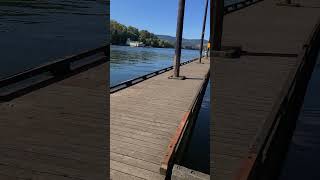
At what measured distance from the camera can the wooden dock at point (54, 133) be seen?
222 inches

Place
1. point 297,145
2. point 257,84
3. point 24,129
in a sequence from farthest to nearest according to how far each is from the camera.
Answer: point 257,84 < point 24,129 < point 297,145

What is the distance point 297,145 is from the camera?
674cm

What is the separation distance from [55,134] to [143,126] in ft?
6.89

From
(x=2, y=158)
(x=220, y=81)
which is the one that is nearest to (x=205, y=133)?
(x=220, y=81)

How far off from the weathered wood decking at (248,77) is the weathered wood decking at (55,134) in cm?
204

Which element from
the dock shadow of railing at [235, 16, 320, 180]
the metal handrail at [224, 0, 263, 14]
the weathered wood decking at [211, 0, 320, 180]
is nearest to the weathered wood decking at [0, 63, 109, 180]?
the weathered wood decking at [211, 0, 320, 180]

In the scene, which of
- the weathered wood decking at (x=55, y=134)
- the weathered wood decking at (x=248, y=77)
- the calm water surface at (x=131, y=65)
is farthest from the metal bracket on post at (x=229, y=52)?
the calm water surface at (x=131, y=65)

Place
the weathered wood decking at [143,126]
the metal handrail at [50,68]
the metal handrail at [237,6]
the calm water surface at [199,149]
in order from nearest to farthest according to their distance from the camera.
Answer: the weathered wood decking at [143,126]
the calm water surface at [199,149]
the metal handrail at [50,68]
the metal handrail at [237,6]

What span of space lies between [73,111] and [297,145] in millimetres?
4770

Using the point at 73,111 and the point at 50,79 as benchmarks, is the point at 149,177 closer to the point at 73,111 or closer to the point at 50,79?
the point at 73,111

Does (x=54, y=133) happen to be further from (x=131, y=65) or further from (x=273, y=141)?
(x=131, y=65)

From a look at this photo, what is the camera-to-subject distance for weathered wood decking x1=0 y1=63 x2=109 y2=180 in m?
5.63

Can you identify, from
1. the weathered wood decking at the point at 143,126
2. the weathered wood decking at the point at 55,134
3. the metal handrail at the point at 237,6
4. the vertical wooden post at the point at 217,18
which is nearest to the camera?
the weathered wood decking at the point at 55,134

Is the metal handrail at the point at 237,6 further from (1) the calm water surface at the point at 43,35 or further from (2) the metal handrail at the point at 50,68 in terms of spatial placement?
(2) the metal handrail at the point at 50,68
